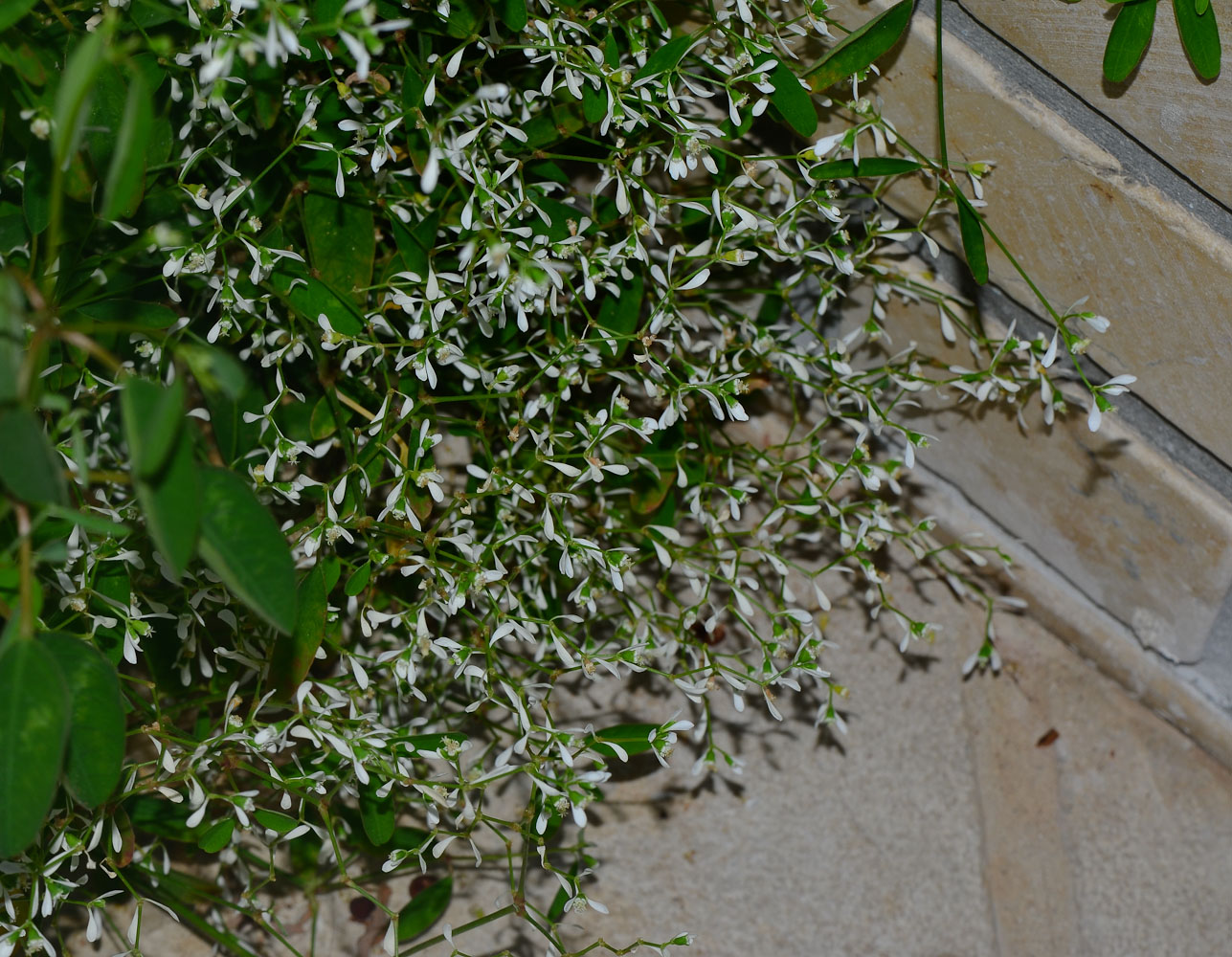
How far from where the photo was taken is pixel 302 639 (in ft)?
3.23

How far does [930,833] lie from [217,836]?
83 cm

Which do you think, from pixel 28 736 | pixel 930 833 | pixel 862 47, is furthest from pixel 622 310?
pixel 930 833

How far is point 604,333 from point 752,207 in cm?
24

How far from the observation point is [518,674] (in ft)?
4.16

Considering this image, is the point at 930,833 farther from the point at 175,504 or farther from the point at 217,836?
the point at 175,504

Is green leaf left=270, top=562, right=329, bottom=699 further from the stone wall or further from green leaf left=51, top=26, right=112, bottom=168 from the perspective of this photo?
the stone wall

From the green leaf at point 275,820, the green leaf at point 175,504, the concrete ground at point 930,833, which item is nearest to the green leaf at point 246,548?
the green leaf at point 175,504

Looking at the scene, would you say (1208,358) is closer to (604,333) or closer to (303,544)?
(604,333)

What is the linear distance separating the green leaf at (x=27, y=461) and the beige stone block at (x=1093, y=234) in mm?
809

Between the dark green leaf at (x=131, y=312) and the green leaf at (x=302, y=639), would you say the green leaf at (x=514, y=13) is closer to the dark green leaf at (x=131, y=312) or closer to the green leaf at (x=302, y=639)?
the dark green leaf at (x=131, y=312)

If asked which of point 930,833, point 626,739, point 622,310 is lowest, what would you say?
point 930,833

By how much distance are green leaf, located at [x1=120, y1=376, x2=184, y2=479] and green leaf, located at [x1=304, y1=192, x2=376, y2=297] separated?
39 cm

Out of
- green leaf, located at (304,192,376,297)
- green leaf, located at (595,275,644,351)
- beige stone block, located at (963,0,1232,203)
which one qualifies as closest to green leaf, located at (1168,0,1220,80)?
beige stone block, located at (963,0,1232,203)

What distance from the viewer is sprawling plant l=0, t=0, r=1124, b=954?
3.02ft
